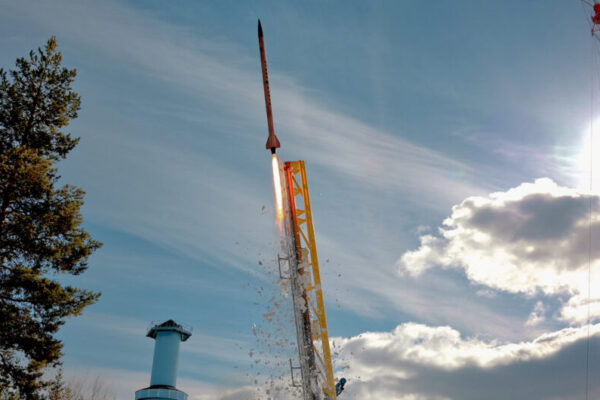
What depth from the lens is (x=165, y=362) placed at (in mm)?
56906

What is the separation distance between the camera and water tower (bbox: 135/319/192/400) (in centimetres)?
5434

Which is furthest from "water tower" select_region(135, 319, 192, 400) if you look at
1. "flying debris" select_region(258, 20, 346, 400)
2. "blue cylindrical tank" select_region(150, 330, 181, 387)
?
"flying debris" select_region(258, 20, 346, 400)

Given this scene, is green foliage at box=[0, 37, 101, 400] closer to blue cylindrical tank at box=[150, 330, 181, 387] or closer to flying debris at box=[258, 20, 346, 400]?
flying debris at box=[258, 20, 346, 400]

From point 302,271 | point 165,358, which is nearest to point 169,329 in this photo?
point 165,358

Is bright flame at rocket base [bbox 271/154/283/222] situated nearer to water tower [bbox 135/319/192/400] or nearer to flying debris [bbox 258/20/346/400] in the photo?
flying debris [bbox 258/20/346/400]

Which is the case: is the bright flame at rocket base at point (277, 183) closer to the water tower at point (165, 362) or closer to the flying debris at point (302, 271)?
the flying debris at point (302, 271)

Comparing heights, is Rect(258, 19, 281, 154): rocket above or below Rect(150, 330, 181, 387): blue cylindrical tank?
above

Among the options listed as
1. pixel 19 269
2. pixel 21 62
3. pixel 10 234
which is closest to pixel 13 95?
pixel 21 62

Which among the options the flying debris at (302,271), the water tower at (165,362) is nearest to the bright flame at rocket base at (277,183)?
the flying debris at (302,271)

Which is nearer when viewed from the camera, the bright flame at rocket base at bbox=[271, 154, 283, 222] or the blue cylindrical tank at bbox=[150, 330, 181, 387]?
the bright flame at rocket base at bbox=[271, 154, 283, 222]

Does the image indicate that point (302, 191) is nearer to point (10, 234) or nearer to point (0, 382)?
point (10, 234)

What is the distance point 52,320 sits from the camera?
2752cm

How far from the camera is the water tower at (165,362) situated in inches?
2140

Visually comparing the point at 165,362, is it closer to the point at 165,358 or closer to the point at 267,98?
the point at 165,358
